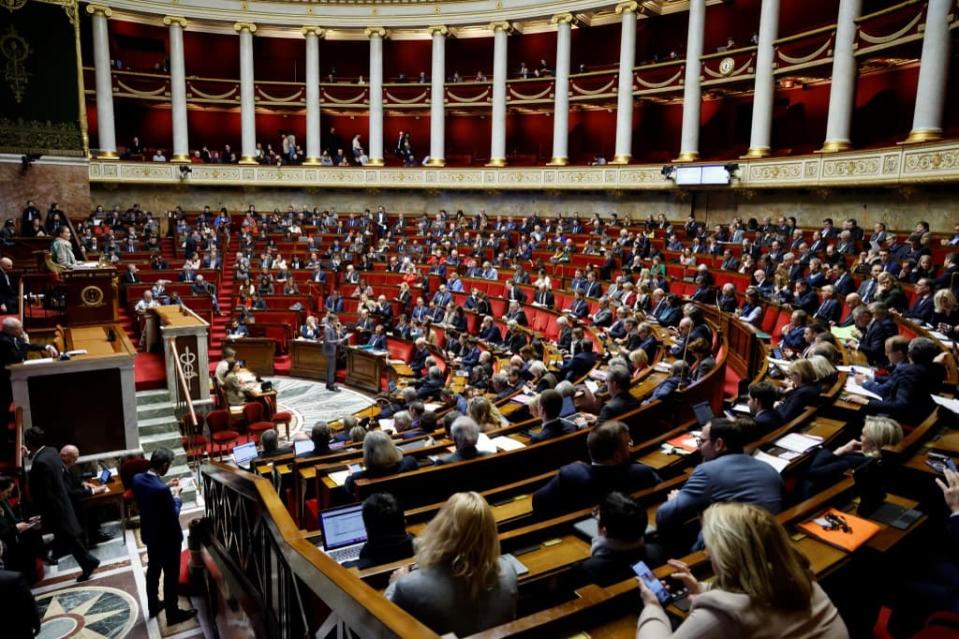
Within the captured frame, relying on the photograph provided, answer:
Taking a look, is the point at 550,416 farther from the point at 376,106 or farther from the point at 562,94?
the point at 376,106

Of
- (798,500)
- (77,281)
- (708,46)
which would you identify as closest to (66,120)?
(77,281)

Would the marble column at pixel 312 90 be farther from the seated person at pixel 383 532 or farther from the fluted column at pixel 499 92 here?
the seated person at pixel 383 532

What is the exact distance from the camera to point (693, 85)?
20.0m

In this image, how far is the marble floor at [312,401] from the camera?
464 inches

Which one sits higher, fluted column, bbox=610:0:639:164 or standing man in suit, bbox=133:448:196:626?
fluted column, bbox=610:0:639:164

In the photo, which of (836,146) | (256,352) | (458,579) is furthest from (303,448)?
(836,146)

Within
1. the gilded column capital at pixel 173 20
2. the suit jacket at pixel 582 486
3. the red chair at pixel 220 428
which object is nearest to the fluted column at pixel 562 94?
the gilded column capital at pixel 173 20

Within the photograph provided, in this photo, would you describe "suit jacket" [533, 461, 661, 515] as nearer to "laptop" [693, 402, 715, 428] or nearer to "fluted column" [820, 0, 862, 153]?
"laptop" [693, 402, 715, 428]

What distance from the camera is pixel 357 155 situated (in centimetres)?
2597

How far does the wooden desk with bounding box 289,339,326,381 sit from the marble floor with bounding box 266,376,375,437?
0.17m

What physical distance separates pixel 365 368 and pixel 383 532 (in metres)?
10.8

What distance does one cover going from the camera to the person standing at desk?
7.60 meters

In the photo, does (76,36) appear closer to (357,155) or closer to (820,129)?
(357,155)

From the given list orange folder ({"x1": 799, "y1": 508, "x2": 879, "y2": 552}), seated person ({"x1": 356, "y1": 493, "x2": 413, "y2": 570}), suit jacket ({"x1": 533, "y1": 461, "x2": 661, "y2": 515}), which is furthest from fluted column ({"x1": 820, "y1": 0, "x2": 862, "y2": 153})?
seated person ({"x1": 356, "y1": 493, "x2": 413, "y2": 570})
